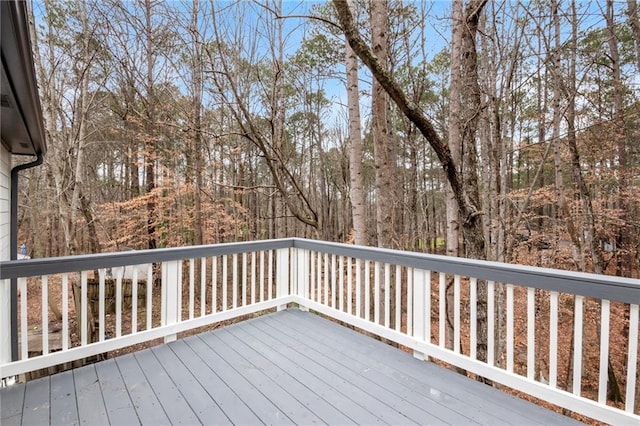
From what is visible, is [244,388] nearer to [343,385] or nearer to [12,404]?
[343,385]

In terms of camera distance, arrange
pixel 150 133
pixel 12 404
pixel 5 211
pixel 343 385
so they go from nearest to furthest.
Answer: pixel 12 404 < pixel 343 385 < pixel 5 211 < pixel 150 133

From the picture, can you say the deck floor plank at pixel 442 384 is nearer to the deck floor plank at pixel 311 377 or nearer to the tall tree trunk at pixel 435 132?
the deck floor plank at pixel 311 377

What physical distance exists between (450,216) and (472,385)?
3.70 meters

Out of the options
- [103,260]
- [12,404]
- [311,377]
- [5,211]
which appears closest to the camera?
[12,404]

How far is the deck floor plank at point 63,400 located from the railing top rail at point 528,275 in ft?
7.51

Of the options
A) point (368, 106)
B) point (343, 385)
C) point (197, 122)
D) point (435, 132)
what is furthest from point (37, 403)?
point (368, 106)

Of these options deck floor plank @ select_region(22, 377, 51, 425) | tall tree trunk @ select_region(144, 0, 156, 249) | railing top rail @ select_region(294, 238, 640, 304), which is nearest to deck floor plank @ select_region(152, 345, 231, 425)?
deck floor plank @ select_region(22, 377, 51, 425)

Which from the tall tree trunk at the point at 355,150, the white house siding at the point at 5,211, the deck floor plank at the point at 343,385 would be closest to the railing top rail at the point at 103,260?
the white house siding at the point at 5,211

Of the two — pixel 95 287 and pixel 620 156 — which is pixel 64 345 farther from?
pixel 620 156

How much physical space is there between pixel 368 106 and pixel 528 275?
629 cm

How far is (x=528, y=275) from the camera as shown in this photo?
190 cm

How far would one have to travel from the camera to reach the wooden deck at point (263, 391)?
1806mm

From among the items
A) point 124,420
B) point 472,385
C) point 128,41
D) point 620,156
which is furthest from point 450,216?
point 128,41

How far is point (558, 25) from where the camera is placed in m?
5.04
